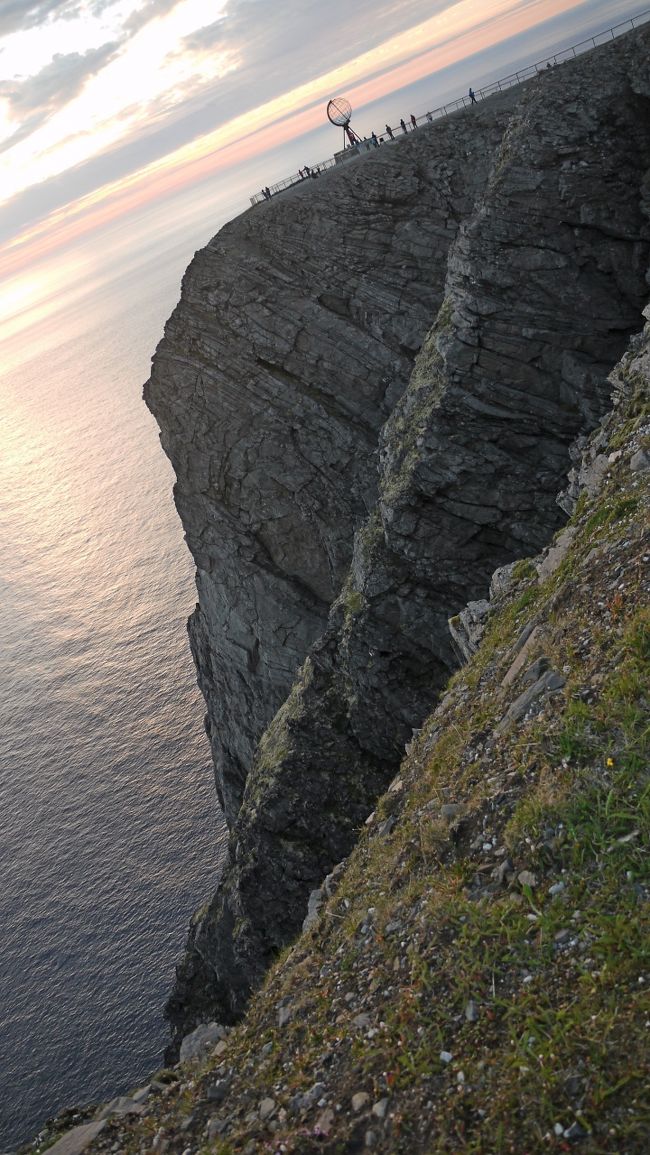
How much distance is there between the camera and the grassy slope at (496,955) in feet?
34.4

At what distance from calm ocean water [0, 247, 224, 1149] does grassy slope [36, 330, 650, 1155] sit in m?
54.7

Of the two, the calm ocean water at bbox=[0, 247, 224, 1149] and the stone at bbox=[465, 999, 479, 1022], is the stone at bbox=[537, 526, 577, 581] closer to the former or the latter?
the stone at bbox=[465, 999, 479, 1022]

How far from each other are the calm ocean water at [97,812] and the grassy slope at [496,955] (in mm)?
54691

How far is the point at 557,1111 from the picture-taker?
32.8 ft

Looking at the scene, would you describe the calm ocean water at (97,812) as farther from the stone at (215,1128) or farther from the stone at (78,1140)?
the stone at (215,1128)

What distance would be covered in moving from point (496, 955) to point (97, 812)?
8264 centimetres

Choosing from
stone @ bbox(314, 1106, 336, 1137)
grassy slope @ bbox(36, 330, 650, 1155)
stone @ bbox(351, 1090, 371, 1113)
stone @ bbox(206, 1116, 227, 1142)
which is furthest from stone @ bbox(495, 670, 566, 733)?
stone @ bbox(206, 1116, 227, 1142)

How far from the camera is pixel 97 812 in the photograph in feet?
288

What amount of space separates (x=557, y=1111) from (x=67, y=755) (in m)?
97.6

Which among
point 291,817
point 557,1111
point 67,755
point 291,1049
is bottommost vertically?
point 67,755

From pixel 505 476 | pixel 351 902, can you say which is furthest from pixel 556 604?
pixel 505 476

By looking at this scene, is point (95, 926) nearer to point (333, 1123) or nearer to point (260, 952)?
point (260, 952)

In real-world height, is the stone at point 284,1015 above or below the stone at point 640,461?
below

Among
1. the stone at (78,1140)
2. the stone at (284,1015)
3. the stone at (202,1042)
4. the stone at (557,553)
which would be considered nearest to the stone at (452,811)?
the stone at (284,1015)
